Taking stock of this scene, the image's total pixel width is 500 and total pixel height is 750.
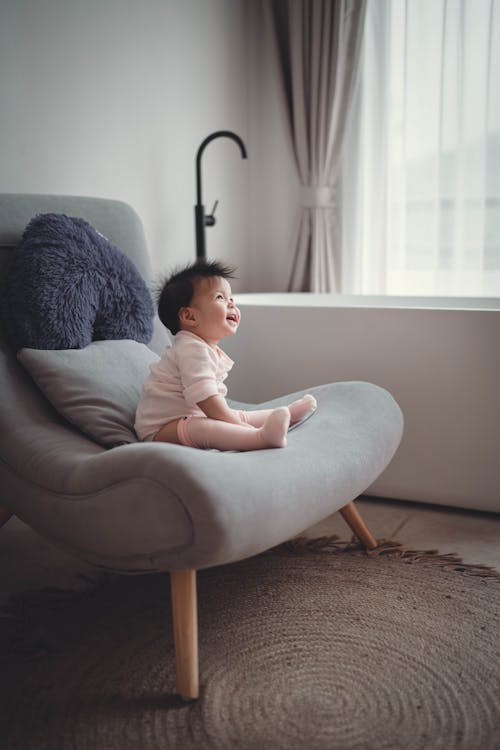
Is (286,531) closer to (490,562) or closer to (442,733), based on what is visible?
(442,733)

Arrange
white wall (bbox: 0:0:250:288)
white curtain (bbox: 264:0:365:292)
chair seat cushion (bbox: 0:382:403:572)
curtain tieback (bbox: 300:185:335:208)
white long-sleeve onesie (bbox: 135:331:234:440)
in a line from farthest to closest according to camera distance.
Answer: curtain tieback (bbox: 300:185:335:208) < white curtain (bbox: 264:0:365:292) < white wall (bbox: 0:0:250:288) < white long-sleeve onesie (bbox: 135:331:234:440) < chair seat cushion (bbox: 0:382:403:572)

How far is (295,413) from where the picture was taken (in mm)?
1645

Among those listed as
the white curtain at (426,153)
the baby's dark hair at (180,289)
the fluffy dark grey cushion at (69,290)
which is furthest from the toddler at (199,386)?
the white curtain at (426,153)

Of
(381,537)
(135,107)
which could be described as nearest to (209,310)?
(381,537)

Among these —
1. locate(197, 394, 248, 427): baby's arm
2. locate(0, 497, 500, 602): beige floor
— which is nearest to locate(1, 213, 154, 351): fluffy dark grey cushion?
locate(197, 394, 248, 427): baby's arm

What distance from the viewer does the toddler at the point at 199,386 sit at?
1.48m

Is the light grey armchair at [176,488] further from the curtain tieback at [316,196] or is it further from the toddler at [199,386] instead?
the curtain tieback at [316,196]

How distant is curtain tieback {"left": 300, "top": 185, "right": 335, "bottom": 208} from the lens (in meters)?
3.19

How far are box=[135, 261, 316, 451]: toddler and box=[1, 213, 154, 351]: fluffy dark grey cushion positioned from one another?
0.22 metres

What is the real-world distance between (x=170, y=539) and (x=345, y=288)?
7.30 feet

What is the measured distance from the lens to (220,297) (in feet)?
5.30

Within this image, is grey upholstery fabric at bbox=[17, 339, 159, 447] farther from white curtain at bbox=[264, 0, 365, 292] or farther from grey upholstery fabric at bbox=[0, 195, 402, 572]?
white curtain at bbox=[264, 0, 365, 292]

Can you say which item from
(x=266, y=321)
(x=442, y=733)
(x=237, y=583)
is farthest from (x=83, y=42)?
(x=442, y=733)

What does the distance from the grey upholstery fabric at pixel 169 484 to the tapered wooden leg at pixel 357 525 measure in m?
0.23
